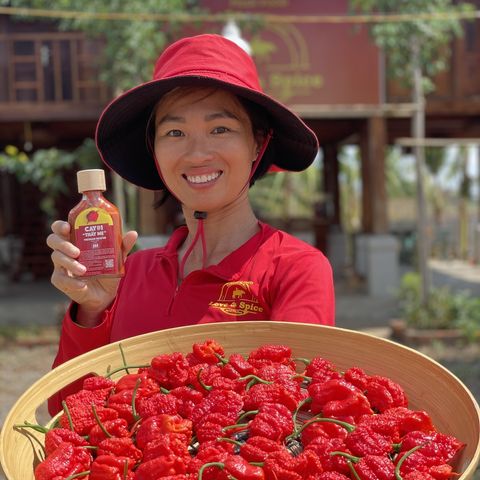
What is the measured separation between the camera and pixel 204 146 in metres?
1.60

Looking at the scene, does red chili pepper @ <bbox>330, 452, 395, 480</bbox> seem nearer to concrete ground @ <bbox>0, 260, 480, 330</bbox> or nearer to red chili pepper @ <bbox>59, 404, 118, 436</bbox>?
red chili pepper @ <bbox>59, 404, 118, 436</bbox>

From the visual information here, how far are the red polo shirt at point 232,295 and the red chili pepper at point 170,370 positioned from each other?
0.23 m

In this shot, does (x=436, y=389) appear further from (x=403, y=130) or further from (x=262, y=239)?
(x=403, y=130)

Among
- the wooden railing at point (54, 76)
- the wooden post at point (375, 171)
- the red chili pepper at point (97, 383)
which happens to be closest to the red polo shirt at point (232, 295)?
the red chili pepper at point (97, 383)

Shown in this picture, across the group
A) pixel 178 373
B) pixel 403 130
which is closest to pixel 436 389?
pixel 178 373

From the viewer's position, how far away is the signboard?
945cm

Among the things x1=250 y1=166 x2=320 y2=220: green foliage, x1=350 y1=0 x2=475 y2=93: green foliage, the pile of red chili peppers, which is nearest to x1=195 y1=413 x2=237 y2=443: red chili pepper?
the pile of red chili peppers

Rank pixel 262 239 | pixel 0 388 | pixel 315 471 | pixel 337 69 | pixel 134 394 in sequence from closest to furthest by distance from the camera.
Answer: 1. pixel 315 471
2. pixel 134 394
3. pixel 262 239
4. pixel 0 388
5. pixel 337 69

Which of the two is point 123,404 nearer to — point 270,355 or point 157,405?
point 157,405

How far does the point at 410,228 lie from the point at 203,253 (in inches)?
698

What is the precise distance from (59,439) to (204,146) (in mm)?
735

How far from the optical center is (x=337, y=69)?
9.63 meters

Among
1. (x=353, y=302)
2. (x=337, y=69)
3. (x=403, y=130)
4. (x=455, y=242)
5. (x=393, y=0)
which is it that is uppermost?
(x=393, y=0)

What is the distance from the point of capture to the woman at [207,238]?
158 cm
